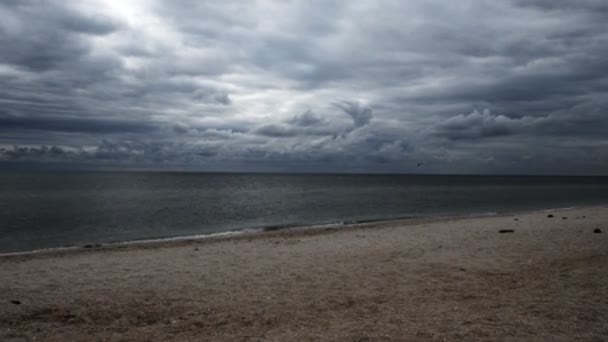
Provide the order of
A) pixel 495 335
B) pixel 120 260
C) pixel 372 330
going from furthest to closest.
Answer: pixel 120 260
pixel 372 330
pixel 495 335

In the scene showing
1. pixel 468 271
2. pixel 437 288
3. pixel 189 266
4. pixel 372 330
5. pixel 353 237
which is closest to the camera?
pixel 372 330

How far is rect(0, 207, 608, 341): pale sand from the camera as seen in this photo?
7.89 metres

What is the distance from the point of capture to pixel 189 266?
14.5m

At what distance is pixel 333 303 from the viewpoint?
9.69 metres

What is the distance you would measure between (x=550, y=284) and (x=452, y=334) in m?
4.86

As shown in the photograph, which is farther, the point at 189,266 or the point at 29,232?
the point at 29,232

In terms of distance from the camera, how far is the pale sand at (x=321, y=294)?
789 cm

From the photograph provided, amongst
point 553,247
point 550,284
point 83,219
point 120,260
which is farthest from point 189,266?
Answer: point 83,219

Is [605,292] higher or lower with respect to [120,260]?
higher

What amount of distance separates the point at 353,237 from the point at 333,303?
40.3 ft

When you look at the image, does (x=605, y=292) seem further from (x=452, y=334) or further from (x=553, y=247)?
(x=553, y=247)

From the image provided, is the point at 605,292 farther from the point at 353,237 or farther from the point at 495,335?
the point at 353,237

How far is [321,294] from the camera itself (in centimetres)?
1048

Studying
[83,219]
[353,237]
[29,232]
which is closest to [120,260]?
[353,237]
